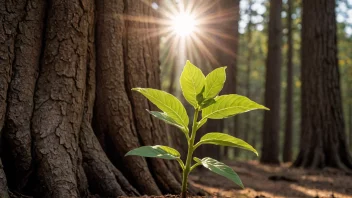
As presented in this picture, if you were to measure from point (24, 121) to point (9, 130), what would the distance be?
0.11 m

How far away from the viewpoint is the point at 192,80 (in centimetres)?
193

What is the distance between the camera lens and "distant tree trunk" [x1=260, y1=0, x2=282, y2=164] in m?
11.0

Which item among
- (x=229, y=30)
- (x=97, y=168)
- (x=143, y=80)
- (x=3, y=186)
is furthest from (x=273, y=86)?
(x=3, y=186)

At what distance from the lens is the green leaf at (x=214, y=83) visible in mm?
1941

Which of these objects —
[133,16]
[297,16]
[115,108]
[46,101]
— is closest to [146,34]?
[133,16]

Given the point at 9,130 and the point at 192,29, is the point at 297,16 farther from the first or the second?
the point at 9,130

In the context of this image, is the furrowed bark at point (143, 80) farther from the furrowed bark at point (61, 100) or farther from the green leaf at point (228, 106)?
the green leaf at point (228, 106)

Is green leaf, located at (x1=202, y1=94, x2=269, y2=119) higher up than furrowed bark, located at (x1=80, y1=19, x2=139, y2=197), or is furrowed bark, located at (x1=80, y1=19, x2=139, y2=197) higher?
green leaf, located at (x1=202, y1=94, x2=269, y2=119)

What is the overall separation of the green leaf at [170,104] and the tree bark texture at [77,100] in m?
0.89

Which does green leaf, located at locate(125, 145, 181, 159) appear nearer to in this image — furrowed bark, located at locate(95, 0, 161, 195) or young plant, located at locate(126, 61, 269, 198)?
young plant, located at locate(126, 61, 269, 198)

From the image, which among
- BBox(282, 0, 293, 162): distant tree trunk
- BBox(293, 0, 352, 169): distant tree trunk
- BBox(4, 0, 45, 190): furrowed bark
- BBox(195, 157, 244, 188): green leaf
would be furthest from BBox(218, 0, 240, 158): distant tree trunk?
BBox(282, 0, 293, 162): distant tree trunk

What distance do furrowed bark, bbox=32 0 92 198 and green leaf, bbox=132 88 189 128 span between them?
86cm

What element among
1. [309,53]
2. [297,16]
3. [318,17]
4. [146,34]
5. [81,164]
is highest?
[297,16]

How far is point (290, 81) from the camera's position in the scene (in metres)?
14.5
